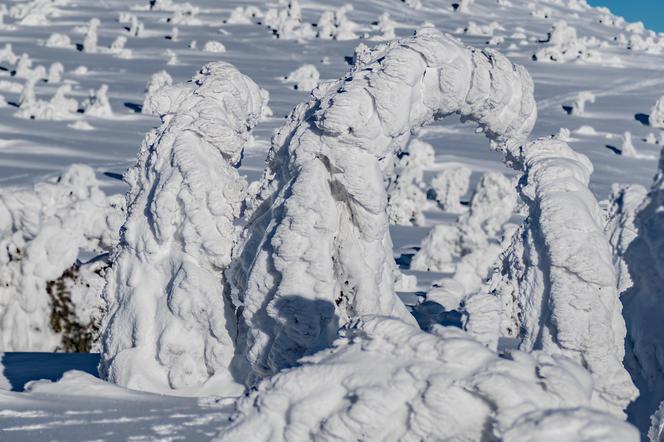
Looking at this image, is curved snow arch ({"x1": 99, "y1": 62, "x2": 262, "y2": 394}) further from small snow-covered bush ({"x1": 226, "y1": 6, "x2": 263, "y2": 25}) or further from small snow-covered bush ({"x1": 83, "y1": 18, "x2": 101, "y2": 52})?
small snow-covered bush ({"x1": 226, "y1": 6, "x2": 263, "y2": 25})

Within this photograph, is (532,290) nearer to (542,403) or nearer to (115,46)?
(542,403)

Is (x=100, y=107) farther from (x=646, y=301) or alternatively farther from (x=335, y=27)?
(x=646, y=301)

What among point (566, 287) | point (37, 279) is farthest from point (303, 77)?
point (566, 287)

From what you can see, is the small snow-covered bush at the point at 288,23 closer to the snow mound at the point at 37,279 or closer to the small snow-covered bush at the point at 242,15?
the small snow-covered bush at the point at 242,15

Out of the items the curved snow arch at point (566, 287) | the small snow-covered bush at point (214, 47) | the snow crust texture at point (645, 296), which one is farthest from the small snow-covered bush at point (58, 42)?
the snow crust texture at point (645, 296)

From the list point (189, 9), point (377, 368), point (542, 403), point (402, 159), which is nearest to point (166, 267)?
point (377, 368)

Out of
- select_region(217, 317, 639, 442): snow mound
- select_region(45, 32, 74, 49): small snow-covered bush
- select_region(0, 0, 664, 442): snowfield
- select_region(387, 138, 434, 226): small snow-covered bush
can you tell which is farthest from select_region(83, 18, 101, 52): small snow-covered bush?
select_region(217, 317, 639, 442): snow mound
